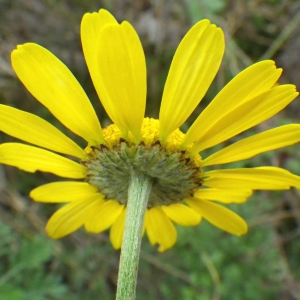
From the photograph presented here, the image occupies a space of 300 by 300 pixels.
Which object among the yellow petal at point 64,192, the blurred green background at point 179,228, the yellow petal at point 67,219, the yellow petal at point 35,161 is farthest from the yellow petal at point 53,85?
the blurred green background at point 179,228

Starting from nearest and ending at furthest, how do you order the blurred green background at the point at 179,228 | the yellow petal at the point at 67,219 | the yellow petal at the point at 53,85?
the yellow petal at the point at 53,85, the yellow petal at the point at 67,219, the blurred green background at the point at 179,228

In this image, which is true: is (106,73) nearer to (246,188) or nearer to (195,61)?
(195,61)

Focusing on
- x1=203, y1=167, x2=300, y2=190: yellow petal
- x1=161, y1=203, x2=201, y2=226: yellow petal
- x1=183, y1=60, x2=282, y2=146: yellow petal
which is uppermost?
x1=183, y1=60, x2=282, y2=146: yellow petal

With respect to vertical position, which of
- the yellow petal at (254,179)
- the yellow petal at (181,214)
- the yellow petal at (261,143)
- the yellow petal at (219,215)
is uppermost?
the yellow petal at (261,143)

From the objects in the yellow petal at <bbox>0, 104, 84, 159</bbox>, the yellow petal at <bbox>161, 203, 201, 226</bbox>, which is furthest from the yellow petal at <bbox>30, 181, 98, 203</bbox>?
the yellow petal at <bbox>161, 203, 201, 226</bbox>

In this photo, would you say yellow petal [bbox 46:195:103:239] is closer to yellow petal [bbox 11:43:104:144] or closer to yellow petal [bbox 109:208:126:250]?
yellow petal [bbox 109:208:126:250]

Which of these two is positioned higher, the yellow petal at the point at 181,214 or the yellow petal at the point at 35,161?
the yellow petal at the point at 181,214

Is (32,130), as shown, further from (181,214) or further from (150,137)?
(181,214)

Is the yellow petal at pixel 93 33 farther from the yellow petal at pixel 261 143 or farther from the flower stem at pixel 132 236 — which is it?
the yellow petal at pixel 261 143
